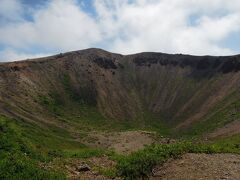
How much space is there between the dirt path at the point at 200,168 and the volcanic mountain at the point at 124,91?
5629 centimetres

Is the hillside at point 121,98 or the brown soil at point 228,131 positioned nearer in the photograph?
the brown soil at point 228,131

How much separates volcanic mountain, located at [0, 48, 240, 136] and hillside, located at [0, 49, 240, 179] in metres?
0.28

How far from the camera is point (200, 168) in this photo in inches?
893

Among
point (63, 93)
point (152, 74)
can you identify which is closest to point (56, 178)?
point (63, 93)

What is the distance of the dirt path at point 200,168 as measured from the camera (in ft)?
70.9

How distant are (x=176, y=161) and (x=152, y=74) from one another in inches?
4998

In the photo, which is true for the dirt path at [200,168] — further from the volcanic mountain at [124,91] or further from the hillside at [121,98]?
the volcanic mountain at [124,91]

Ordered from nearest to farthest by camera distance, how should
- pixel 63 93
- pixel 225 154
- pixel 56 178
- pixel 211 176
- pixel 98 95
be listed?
1. pixel 211 176
2. pixel 56 178
3. pixel 225 154
4. pixel 63 93
5. pixel 98 95

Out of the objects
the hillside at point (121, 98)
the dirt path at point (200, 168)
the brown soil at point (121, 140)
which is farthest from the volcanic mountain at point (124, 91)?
the dirt path at point (200, 168)

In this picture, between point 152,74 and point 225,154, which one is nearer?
point 225,154

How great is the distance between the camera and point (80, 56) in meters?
144

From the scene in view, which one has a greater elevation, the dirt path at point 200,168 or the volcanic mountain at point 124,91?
the volcanic mountain at point 124,91

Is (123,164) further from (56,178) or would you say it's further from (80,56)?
(80,56)

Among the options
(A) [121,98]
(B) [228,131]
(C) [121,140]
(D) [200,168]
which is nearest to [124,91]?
(A) [121,98]
